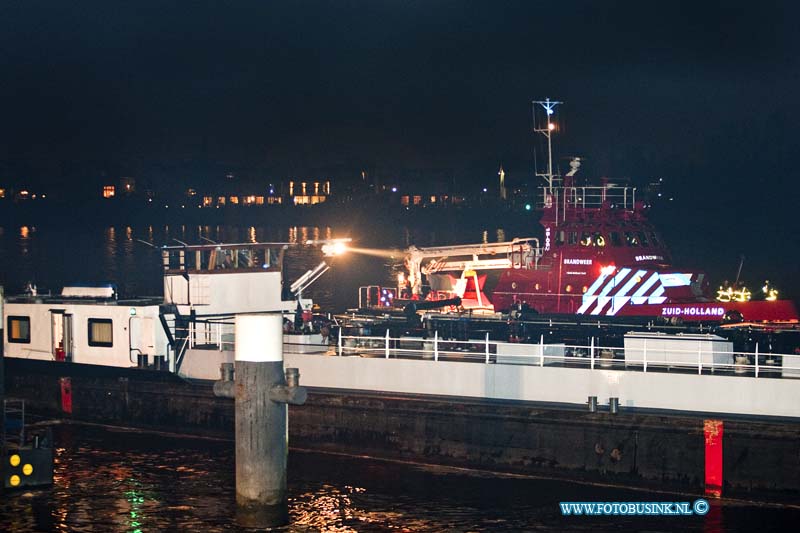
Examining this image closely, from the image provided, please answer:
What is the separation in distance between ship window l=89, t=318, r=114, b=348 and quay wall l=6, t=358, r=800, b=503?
831mm

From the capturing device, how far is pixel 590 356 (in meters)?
25.5

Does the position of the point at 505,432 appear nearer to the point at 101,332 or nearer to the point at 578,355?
the point at 578,355

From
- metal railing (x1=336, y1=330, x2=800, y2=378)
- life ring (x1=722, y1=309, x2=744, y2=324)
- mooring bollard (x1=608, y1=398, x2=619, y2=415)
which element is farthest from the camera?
life ring (x1=722, y1=309, x2=744, y2=324)

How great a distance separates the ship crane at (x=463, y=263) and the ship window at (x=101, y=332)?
12597 millimetres

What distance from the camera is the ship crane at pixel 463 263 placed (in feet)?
123

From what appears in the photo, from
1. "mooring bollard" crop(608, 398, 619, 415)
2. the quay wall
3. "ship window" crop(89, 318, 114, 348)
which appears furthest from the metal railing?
"ship window" crop(89, 318, 114, 348)

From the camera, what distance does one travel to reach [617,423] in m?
22.5

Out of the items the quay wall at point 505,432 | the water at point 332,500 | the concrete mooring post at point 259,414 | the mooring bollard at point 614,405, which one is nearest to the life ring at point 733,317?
the quay wall at point 505,432

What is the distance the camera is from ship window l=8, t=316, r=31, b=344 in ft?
105

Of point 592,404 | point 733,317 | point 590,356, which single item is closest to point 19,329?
point 590,356

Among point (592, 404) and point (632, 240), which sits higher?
point (632, 240)

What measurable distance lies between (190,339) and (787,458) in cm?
1459

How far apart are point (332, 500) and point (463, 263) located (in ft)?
59.5

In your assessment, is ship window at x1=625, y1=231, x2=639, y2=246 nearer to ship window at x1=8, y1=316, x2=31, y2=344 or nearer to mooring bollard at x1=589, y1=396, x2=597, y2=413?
mooring bollard at x1=589, y1=396, x2=597, y2=413
